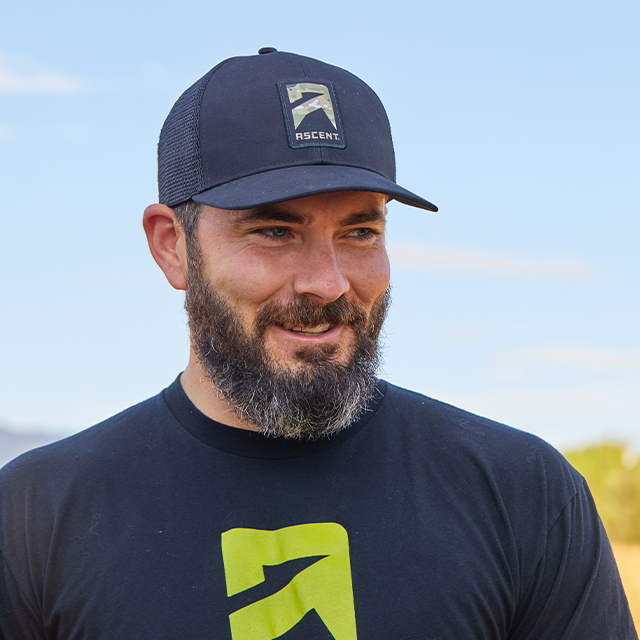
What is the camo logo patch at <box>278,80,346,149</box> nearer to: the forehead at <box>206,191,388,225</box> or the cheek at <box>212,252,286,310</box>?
the forehead at <box>206,191,388,225</box>

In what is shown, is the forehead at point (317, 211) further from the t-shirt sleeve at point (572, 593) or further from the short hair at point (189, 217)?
the t-shirt sleeve at point (572, 593)

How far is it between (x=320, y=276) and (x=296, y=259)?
100 mm

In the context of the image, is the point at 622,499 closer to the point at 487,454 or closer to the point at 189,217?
the point at 487,454

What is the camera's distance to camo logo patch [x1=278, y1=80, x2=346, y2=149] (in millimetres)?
2346

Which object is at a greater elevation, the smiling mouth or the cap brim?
the cap brim

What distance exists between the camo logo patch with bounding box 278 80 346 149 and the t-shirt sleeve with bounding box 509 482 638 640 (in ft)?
4.50

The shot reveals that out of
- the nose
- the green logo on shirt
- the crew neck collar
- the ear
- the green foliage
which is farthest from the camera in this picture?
the green foliage

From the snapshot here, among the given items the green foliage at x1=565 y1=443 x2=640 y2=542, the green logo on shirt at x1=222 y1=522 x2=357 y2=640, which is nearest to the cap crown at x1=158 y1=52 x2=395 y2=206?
the green logo on shirt at x1=222 y1=522 x2=357 y2=640

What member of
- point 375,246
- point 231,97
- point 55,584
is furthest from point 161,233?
point 55,584

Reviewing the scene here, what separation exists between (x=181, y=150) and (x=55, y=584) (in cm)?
140

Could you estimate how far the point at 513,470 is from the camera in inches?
94.3

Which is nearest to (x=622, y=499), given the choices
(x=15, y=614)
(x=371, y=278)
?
(x=371, y=278)

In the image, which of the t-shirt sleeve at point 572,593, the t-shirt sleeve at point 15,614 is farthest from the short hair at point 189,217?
the t-shirt sleeve at point 572,593

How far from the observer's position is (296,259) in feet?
7.34
